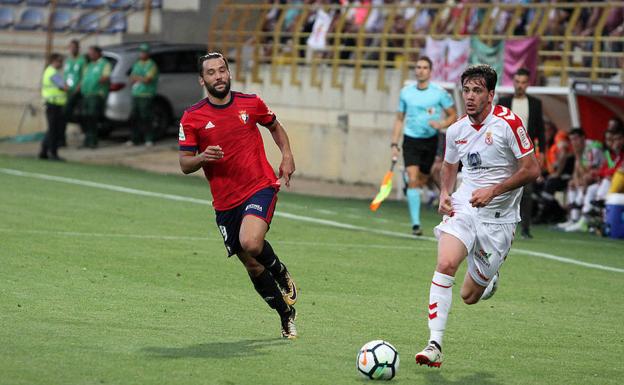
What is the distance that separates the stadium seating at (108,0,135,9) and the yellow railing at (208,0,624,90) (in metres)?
3.22

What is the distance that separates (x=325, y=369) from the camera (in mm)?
9094

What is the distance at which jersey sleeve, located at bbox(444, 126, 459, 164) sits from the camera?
10.0 m

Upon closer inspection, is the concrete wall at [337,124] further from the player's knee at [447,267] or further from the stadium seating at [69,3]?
the player's knee at [447,267]

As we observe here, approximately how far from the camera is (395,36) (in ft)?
89.0

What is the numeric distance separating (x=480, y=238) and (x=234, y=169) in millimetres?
1861

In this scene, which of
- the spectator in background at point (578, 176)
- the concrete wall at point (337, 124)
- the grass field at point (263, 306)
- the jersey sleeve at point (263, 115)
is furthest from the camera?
the concrete wall at point (337, 124)

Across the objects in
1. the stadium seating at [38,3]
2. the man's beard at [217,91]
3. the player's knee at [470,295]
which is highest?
the man's beard at [217,91]

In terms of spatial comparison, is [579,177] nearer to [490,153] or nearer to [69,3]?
[490,153]

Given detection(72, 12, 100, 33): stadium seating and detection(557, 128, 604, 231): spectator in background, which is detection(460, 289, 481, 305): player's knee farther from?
detection(72, 12, 100, 33): stadium seating

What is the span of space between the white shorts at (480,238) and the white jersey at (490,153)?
2.3 inches

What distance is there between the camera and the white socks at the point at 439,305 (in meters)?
9.25

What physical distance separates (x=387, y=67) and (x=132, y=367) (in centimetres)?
2004

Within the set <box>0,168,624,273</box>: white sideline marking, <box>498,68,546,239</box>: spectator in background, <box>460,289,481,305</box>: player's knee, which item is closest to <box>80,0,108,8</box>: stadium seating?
<box>0,168,624,273</box>: white sideline marking

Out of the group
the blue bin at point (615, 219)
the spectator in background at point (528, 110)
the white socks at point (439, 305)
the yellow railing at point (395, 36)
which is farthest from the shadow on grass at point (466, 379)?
the yellow railing at point (395, 36)
